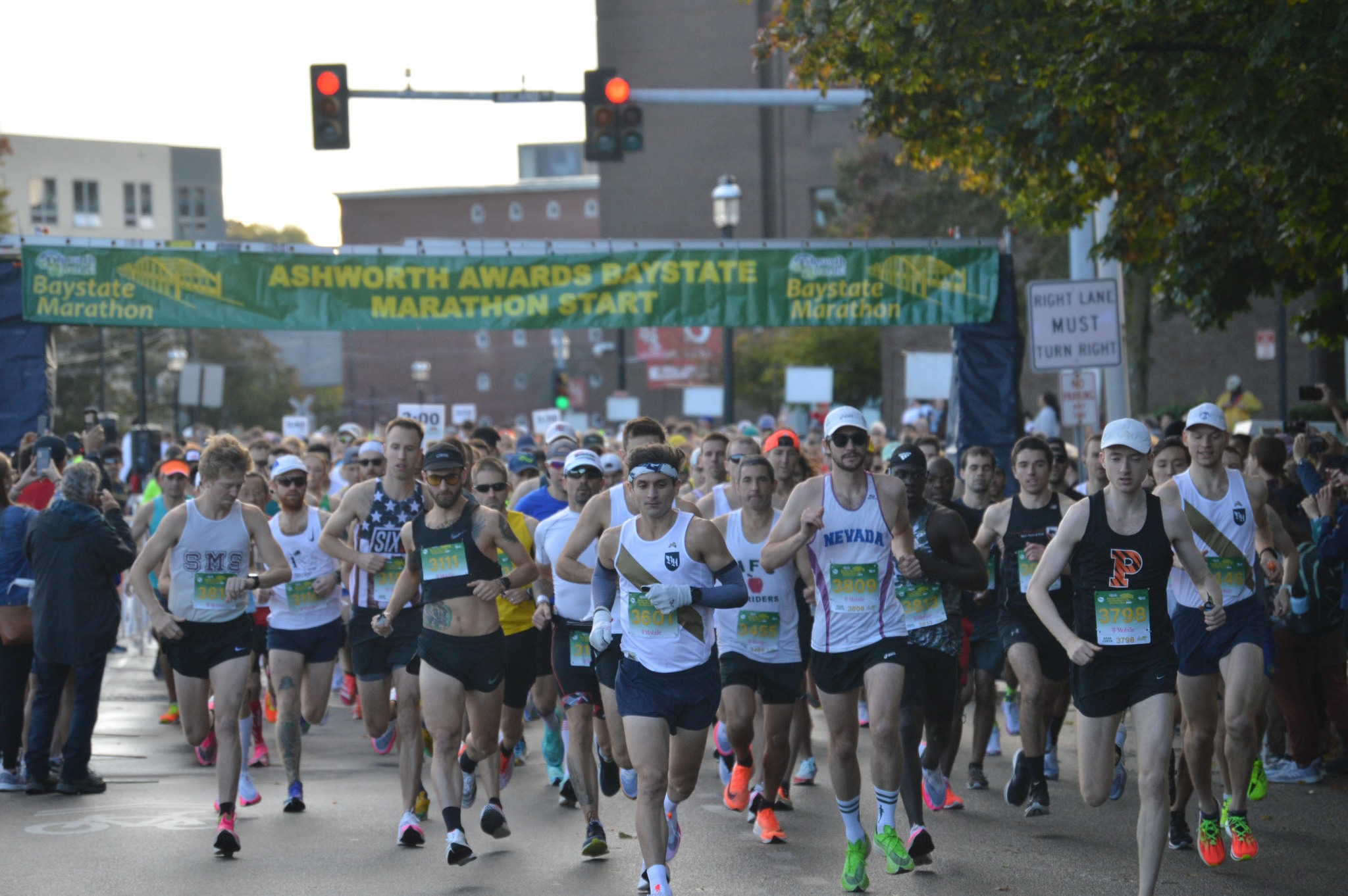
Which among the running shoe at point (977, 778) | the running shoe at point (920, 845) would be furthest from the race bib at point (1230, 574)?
the running shoe at point (977, 778)

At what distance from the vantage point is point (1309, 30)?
9.95 m

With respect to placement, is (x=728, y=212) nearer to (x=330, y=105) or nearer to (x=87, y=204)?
(x=330, y=105)

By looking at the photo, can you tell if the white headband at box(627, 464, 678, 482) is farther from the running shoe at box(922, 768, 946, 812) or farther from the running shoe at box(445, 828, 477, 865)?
the running shoe at box(922, 768, 946, 812)

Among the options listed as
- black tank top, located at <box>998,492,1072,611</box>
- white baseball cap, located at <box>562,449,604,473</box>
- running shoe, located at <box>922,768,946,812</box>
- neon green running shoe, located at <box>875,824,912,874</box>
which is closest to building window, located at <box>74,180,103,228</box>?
white baseball cap, located at <box>562,449,604,473</box>

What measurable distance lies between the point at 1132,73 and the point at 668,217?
67.2m

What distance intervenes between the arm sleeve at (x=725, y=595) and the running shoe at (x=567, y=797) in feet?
10.0

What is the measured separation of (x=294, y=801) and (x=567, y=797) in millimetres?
1633

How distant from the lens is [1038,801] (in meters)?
9.14

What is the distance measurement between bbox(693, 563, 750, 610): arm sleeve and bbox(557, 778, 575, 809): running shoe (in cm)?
306

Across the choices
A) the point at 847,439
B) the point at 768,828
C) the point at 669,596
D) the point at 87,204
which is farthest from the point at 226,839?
the point at 87,204

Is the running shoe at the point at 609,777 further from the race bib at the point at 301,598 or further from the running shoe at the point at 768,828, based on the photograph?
the race bib at the point at 301,598

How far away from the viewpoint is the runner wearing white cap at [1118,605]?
694 cm

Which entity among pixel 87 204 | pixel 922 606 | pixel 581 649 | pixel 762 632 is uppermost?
pixel 87 204

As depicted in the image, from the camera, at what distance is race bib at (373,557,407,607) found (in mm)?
9309
